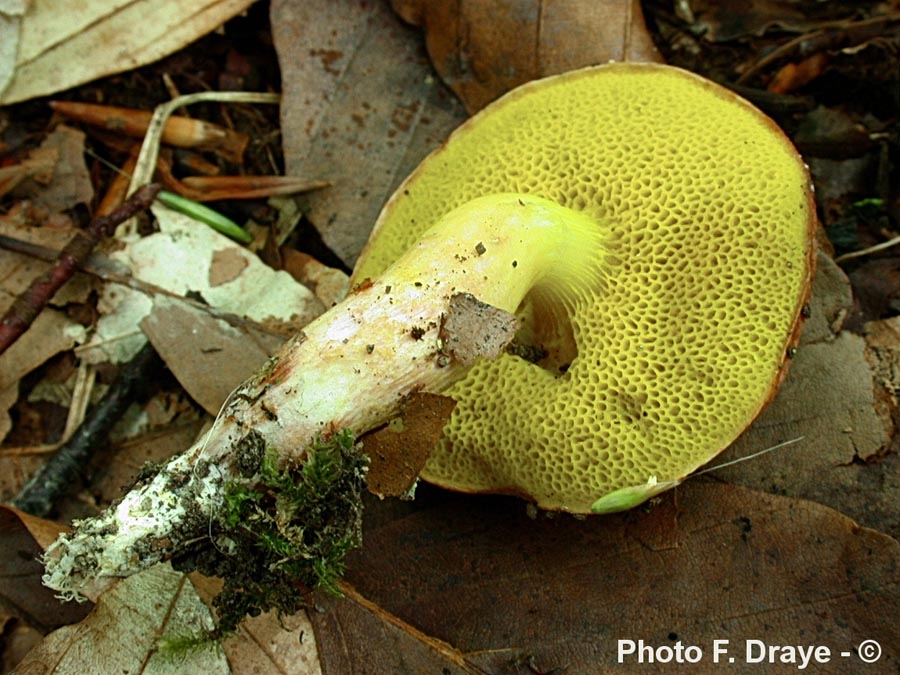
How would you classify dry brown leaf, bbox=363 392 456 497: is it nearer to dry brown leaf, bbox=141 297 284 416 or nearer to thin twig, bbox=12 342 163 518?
dry brown leaf, bbox=141 297 284 416

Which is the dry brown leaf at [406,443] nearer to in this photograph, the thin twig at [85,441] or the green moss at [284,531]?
the green moss at [284,531]

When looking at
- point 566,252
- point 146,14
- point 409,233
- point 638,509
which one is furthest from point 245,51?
point 638,509

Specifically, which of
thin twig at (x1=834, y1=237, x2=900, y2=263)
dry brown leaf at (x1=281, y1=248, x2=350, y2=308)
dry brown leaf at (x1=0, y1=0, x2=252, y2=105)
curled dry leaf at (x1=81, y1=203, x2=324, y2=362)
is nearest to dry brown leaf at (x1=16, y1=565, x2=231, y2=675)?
curled dry leaf at (x1=81, y1=203, x2=324, y2=362)

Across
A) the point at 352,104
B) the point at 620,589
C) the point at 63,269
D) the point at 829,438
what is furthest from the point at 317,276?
the point at 829,438

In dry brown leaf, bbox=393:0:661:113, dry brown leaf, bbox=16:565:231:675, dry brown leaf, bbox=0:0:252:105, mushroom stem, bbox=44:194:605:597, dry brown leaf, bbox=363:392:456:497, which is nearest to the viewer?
mushroom stem, bbox=44:194:605:597

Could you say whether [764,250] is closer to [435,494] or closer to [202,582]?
[435,494]
